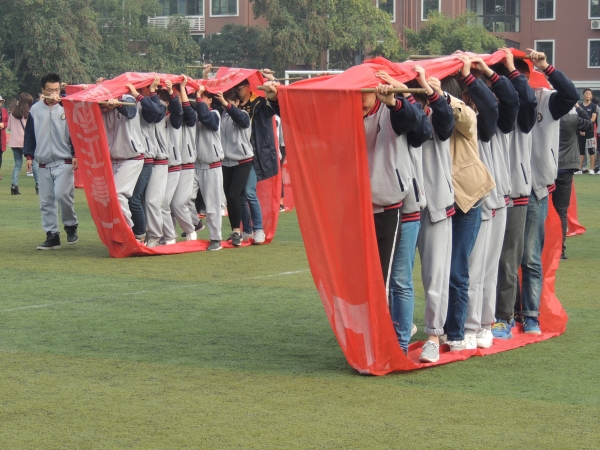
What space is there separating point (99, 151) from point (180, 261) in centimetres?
152

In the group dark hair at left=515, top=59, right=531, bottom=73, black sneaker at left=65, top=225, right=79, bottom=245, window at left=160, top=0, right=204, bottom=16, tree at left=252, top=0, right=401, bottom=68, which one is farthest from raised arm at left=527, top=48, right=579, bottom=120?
window at left=160, top=0, right=204, bottom=16

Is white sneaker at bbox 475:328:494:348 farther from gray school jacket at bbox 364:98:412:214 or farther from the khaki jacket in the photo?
gray school jacket at bbox 364:98:412:214

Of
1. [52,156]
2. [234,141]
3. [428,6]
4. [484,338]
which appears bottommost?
[484,338]

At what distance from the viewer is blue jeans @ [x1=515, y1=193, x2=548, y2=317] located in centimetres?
814

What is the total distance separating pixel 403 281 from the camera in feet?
23.4

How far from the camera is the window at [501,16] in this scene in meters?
71.1

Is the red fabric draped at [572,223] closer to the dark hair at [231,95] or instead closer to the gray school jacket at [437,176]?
the dark hair at [231,95]

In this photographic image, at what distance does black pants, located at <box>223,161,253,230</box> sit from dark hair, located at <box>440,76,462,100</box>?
636 cm

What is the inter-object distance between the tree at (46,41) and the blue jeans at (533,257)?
58.3 metres

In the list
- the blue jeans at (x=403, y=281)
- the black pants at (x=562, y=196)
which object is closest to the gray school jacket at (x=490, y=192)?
the blue jeans at (x=403, y=281)

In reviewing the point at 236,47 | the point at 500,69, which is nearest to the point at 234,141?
the point at 500,69

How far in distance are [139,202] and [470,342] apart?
649 cm

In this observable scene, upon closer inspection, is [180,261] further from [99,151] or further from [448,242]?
[448,242]

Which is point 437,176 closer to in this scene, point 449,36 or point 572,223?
point 572,223
